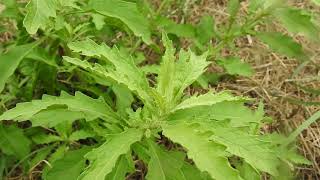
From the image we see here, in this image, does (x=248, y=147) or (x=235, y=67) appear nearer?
(x=248, y=147)

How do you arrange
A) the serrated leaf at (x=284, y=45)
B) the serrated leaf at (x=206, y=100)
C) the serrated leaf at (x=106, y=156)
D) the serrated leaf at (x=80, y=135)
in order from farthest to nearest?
the serrated leaf at (x=284, y=45) → the serrated leaf at (x=80, y=135) → the serrated leaf at (x=206, y=100) → the serrated leaf at (x=106, y=156)

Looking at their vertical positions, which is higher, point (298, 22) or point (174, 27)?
point (298, 22)

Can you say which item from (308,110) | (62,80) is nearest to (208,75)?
(308,110)

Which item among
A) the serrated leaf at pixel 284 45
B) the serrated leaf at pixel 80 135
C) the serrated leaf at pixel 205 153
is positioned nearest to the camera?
the serrated leaf at pixel 205 153

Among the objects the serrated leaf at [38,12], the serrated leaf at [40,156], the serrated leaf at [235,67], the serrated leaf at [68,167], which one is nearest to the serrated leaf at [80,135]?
the serrated leaf at [40,156]

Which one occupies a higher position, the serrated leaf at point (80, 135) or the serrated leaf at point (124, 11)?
the serrated leaf at point (124, 11)

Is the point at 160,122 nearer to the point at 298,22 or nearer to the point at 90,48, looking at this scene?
the point at 90,48

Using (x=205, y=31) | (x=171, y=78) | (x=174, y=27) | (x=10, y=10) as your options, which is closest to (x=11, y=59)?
(x=10, y=10)

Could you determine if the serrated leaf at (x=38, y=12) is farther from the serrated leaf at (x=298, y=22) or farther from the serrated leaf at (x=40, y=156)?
the serrated leaf at (x=298, y=22)
